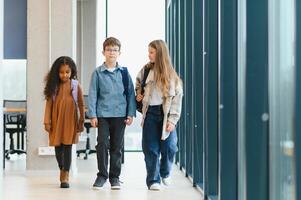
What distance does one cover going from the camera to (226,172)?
3732 millimetres

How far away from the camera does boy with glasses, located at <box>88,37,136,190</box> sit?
16.3 ft

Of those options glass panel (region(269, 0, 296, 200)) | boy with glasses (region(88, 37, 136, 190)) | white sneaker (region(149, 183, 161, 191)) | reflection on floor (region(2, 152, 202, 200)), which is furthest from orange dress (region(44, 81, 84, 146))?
glass panel (region(269, 0, 296, 200))

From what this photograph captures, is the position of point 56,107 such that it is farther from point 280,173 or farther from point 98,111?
point 280,173

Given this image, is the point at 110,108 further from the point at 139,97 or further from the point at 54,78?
the point at 54,78

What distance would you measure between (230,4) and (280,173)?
1.57 m

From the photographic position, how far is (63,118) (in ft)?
17.2

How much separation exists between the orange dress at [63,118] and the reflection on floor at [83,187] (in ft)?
1.48

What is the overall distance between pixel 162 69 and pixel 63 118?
1074 mm

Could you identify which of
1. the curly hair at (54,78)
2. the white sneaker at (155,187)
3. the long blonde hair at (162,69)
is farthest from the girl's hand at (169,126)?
the curly hair at (54,78)

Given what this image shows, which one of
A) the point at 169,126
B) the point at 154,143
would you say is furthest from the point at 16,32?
the point at 169,126

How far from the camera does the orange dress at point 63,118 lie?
5.21m

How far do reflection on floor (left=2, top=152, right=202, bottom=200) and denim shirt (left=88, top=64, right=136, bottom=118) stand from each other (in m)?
0.69

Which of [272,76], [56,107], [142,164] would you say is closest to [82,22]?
[142,164]

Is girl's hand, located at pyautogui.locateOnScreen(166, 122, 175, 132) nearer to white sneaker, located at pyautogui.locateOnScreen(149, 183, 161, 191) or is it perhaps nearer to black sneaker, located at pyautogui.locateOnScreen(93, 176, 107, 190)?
white sneaker, located at pyautogui.locateOnScreen(149, 183, 161, 191)
